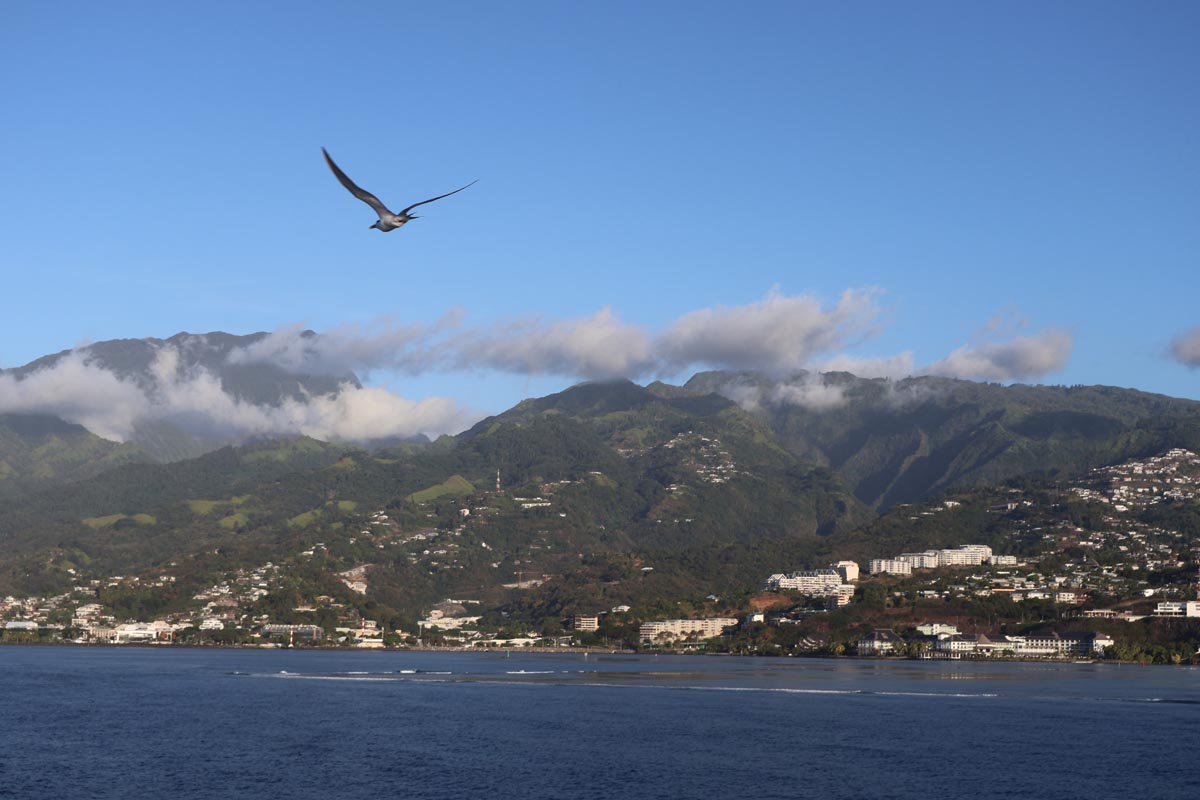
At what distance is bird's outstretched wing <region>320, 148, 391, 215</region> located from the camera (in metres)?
27.1

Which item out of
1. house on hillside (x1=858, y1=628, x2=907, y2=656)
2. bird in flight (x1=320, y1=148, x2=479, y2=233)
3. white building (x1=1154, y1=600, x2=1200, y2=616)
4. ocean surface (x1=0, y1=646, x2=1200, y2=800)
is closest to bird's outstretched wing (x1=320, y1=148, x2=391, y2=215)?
bird in flight (x1=320, y1=148, x2=479, y2=233)

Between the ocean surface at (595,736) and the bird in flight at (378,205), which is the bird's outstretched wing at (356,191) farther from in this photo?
the ocean surface at (595,736)

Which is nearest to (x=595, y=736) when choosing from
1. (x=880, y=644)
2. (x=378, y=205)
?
(x=378, y=205)

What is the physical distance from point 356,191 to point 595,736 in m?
55.1

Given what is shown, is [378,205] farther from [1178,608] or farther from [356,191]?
[1178,608]

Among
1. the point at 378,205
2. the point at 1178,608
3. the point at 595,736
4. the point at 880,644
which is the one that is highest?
the point at 378,205

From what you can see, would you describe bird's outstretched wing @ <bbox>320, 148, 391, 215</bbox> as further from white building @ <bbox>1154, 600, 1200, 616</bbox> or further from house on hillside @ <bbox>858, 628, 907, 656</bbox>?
white building @ <bbox>1154, 600, 1200, 616</bbox>

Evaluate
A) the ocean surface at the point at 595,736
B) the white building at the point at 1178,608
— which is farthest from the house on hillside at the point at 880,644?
the ocean surface at the point at 595,736

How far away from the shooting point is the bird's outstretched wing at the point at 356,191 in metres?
27.1

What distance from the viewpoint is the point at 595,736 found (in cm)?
7825

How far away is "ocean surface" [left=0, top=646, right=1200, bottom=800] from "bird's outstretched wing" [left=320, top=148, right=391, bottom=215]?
35.5 meters

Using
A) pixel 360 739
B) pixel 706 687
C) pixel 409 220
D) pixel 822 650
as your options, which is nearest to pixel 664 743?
pixel 360 739

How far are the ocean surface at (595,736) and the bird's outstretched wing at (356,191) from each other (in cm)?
3553

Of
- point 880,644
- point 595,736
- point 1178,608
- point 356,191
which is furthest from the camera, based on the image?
point 880,644
